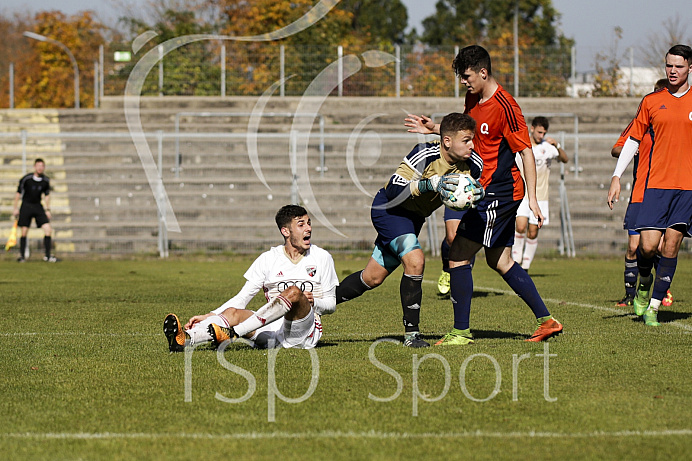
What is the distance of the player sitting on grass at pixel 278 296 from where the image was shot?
6.83 meters

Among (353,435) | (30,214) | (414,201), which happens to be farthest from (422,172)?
(30,214)

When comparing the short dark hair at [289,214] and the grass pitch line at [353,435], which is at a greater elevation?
the short dark hair at [289,214]

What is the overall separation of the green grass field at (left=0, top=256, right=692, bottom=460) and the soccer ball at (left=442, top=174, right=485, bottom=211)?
3.56 ft

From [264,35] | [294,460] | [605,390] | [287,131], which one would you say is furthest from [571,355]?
[264,35]

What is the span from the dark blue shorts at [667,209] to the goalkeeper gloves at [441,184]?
2650 mm

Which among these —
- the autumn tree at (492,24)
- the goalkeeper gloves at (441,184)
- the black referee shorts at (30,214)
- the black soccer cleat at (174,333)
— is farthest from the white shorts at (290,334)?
the autumn tree at (492,24)

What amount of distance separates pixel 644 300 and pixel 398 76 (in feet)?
71.9

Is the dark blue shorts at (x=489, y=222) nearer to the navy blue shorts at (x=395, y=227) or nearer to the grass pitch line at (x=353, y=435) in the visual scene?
the navy blue shorts at (x=395, y=227)

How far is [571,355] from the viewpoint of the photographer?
671 cm

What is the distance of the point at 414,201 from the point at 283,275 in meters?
1.18

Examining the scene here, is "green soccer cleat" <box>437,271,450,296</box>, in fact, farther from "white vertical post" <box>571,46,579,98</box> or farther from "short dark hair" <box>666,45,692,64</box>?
"white vertical post" <box>571,46,579,98</box>

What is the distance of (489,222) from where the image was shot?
7.34 meters

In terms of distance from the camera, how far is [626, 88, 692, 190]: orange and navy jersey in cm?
841

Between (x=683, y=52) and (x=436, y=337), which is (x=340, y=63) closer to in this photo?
(x=683, y=52)
